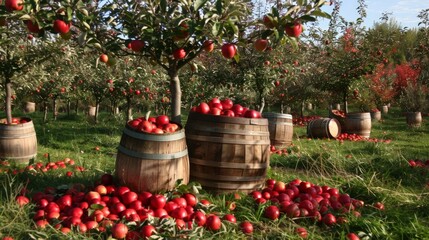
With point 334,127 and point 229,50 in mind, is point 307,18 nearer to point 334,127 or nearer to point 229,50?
point 229,50

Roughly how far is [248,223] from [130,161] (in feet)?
4.18

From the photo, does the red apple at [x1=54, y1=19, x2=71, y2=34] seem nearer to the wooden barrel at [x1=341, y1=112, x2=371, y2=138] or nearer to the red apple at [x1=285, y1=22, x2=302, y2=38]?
the red apple at [x1=285, y1=22, x2=302, y2=38]

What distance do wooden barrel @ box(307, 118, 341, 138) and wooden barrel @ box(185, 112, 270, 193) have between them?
25.8ft

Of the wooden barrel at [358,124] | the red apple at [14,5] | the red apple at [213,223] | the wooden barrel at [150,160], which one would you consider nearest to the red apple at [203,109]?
the wooden barrel at [150,160]

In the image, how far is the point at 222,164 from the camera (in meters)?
4.02

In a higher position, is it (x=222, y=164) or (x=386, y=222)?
(x=222, y=164)

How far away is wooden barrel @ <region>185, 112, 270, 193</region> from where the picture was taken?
13.1 ft

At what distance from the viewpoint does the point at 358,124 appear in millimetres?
12180

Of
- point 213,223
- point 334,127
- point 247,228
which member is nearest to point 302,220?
point 247,228

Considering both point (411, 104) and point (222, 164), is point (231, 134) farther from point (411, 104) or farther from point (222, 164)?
point (411, 104)

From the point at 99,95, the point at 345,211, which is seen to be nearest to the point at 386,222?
the point at 345,211

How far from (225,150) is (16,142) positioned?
152 inches

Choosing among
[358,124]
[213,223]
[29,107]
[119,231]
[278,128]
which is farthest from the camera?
[29,107]

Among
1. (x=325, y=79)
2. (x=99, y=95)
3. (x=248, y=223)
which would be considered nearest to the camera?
(x=248, y=223)
